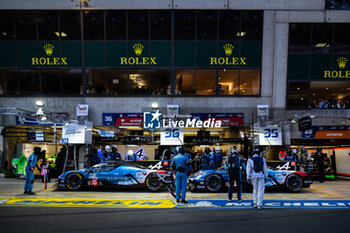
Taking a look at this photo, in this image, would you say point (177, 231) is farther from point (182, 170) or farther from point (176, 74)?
point (176, 74)

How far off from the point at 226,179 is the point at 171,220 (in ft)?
17.2

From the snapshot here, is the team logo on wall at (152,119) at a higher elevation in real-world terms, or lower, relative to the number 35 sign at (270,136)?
higher

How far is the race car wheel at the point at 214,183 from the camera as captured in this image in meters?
11.3

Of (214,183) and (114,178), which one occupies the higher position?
(114,178)

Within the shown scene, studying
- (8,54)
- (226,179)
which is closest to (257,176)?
(226,179)

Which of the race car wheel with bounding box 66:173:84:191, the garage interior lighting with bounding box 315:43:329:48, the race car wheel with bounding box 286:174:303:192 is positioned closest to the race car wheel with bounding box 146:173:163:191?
the race car wheel with bounding box 66:173:84:191

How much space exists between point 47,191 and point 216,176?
7.05 m

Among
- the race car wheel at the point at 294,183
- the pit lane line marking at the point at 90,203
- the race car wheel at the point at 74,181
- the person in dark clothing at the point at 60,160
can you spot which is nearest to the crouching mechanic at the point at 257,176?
the pit lane line marking at the point at 90,203

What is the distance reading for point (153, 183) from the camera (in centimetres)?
1150

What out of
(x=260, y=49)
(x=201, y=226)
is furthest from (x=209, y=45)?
(x=201, y=226)

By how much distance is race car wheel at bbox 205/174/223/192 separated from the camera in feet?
37.1

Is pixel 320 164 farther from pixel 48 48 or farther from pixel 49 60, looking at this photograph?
pixel 48 48

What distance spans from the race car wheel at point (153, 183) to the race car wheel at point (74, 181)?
2.75 metres

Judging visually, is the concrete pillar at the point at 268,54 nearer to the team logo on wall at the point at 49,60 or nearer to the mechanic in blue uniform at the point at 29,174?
the team logo on wall at the point at 49,60
